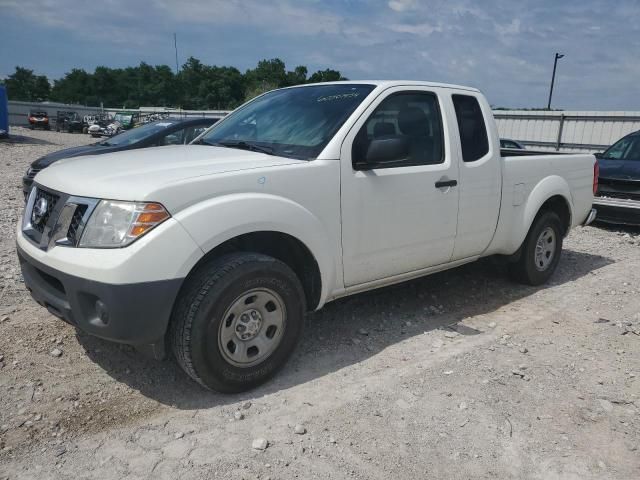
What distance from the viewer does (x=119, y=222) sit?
2.74 m

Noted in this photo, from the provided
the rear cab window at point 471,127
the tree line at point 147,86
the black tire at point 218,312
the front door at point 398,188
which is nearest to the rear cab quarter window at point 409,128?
the front door at point 398,188

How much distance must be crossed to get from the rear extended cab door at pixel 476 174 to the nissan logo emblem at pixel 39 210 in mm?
2997

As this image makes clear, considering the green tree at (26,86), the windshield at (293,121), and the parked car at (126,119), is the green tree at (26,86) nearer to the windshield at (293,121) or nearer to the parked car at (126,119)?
the parked car at (126,119)

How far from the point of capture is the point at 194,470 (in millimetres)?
Result: 2547

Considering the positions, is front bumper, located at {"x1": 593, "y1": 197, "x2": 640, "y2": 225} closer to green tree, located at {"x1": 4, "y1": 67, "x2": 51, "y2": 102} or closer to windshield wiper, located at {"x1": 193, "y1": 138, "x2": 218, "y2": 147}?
windshield wiper, located at {"x1": 193, "y1": 138, "x2": 218, "y2": 147}

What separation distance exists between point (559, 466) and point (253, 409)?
1.67 metres

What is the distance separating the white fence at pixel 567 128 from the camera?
1719 centimetres

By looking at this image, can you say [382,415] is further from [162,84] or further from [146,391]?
[162,84]

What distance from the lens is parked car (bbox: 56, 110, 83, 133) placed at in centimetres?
4419

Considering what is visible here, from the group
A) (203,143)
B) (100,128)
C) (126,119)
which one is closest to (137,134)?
(203,143)

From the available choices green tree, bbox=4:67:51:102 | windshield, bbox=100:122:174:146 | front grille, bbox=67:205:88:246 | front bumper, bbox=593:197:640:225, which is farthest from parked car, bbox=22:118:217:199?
green tree, bbox=4:67:51:102

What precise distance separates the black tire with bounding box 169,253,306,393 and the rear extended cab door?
1.81m

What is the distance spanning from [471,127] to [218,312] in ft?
9.17

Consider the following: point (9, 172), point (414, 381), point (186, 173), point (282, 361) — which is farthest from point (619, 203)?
point (9, 172)
